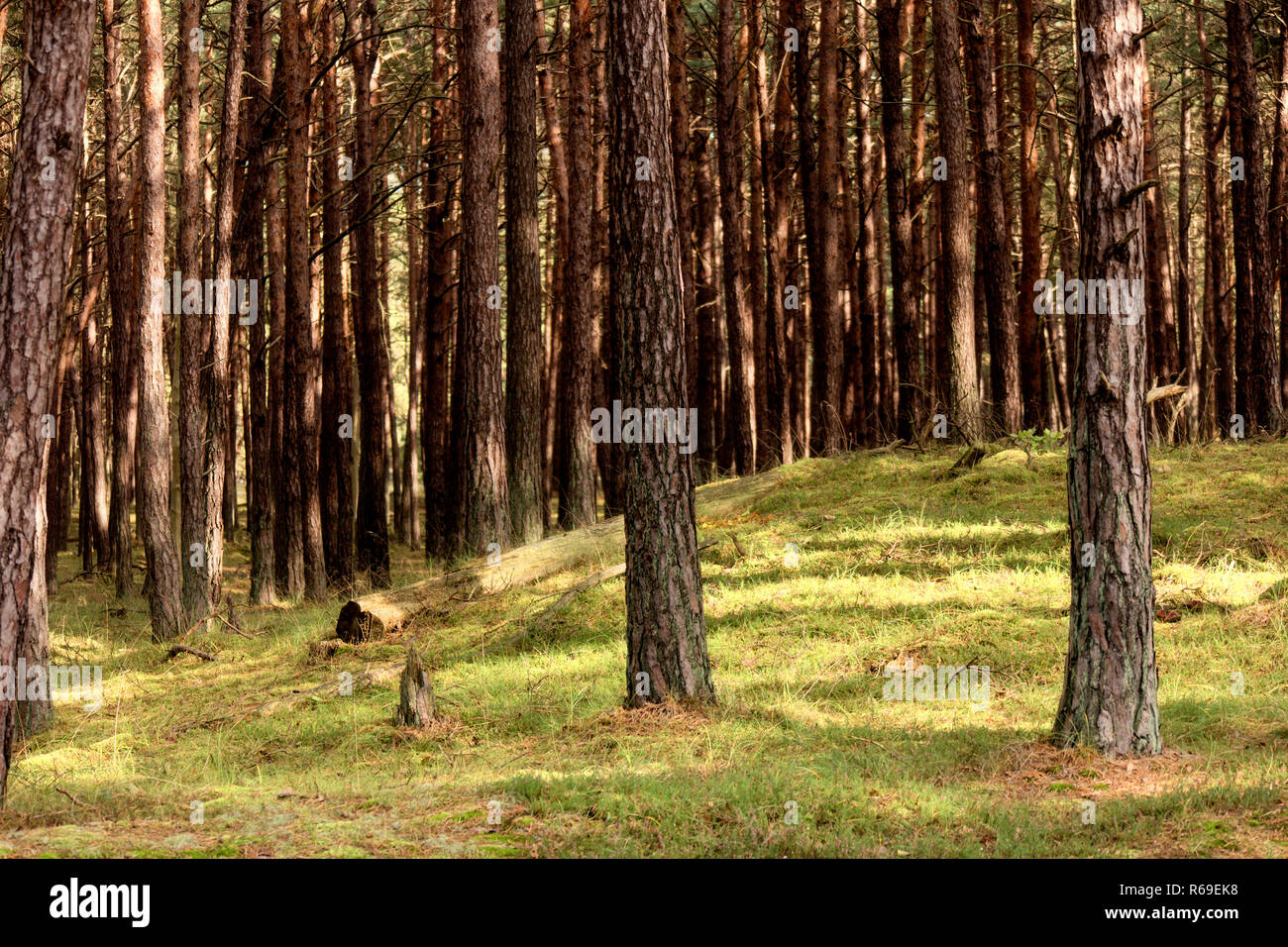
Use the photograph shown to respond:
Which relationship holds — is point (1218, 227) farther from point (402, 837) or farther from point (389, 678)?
point (402, 837)

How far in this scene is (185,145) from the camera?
47.6ft

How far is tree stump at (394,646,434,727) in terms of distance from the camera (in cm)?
827

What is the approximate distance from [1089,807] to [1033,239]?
15.1 m

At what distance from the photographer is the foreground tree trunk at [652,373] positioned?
798 cm

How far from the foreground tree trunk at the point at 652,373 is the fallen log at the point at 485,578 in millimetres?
3422

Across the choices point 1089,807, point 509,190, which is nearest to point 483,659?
point 1089,807

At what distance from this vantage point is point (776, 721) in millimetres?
7793

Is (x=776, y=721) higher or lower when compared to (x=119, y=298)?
lower

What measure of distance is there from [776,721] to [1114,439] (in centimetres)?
293

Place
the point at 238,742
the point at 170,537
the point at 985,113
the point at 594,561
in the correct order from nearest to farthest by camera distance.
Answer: the point at 238,742, the point at 594,561, the point at 170,537, the point at 985,113

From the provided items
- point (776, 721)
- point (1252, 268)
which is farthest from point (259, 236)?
point (1252, 268)
